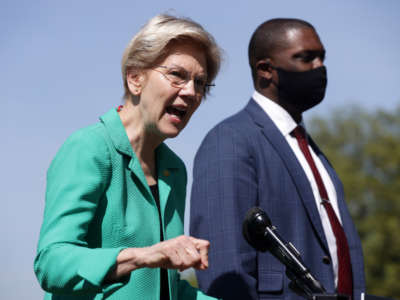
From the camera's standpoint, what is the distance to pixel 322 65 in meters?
4.51

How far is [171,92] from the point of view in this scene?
3.16 metres

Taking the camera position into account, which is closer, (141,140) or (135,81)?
(141,140)

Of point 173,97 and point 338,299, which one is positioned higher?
point 173,97

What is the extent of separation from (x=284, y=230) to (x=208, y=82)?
1.03 meters

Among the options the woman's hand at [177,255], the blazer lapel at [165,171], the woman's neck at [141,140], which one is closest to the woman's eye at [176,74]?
the woman's neck at [141,140]

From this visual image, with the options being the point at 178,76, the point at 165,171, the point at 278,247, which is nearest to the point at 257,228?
the point at 278,247

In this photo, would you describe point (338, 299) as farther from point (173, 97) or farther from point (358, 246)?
point (358, 246)

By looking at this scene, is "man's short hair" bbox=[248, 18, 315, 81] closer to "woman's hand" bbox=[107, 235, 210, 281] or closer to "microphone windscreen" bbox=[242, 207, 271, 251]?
"microphone windscreen" bbox=[242, 207, 271, 251]

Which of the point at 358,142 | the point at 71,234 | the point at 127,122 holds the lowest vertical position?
the point at 358,142

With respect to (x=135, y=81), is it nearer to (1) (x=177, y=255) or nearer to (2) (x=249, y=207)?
(2) (x=249, y=207)

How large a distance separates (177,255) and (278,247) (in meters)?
0.57

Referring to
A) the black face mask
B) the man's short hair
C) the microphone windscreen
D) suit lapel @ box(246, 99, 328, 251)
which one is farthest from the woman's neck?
the man's short hair

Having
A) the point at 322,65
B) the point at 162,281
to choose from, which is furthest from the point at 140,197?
the point at 322,65

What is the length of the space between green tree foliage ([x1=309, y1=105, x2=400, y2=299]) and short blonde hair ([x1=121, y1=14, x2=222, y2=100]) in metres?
22.8
